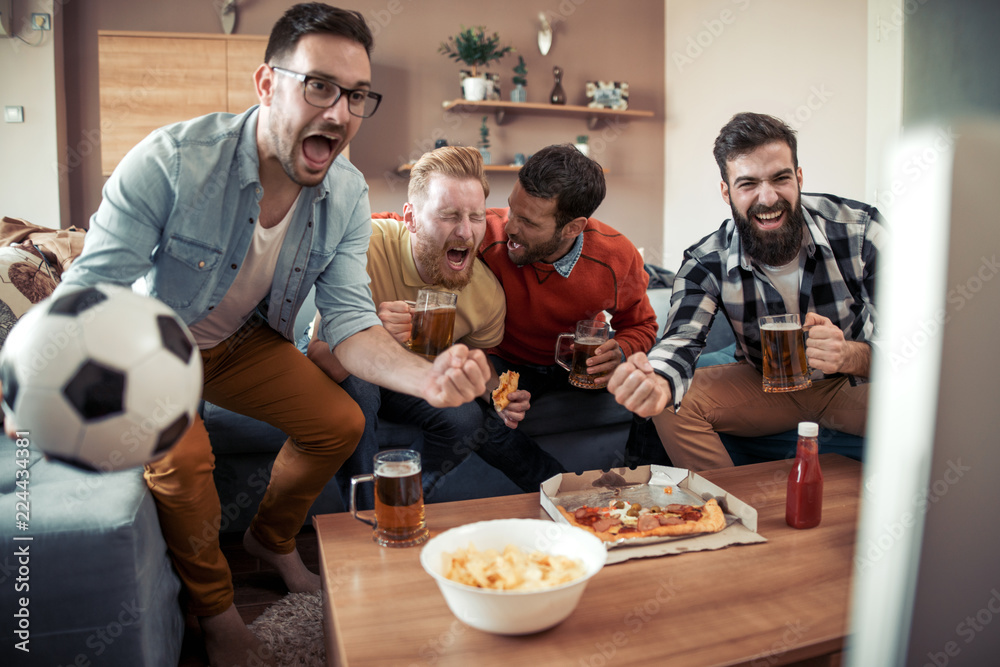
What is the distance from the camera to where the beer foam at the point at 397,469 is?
1180 mm

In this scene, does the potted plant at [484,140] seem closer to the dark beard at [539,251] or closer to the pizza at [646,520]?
the dark beard at [539,251]

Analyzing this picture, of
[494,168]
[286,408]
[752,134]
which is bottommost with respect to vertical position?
[286,408]

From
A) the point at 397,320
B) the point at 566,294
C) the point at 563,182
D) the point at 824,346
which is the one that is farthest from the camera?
the point at 566,294

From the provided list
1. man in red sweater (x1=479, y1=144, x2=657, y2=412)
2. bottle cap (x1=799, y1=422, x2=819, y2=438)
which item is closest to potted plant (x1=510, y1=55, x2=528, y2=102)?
man in red sweater (x1=479, y1=144, x2=657, y2=412)

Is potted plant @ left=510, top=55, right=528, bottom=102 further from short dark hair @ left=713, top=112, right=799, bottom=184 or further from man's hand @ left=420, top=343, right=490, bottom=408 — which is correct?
man's hand @ left=420, top=343, right=490, bottom=408

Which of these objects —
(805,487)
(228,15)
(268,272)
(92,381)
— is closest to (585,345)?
(805,487)

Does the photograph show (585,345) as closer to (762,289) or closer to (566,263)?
(566,263)

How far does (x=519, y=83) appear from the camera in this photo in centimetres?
498

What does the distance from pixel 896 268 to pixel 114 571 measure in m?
1.34

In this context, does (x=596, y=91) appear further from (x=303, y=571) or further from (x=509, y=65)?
(x=303, y=571)

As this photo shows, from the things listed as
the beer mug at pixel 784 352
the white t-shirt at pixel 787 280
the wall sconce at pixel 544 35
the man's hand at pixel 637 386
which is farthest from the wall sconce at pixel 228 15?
the beer mug at pixel 784 352

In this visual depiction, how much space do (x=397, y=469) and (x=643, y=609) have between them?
1.54ft

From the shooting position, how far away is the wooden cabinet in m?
A: 4.18

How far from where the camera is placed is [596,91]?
5176 mm
